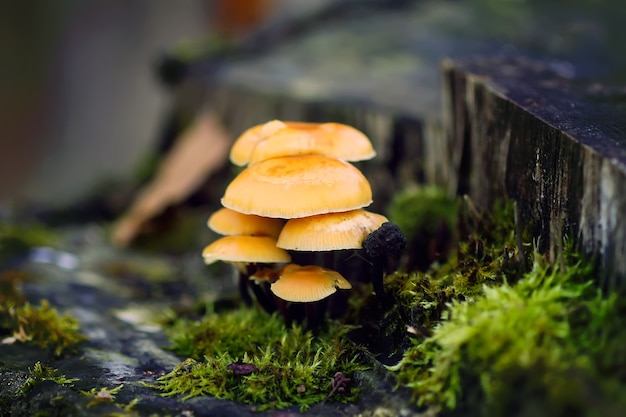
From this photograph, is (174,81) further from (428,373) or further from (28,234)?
(428,373)

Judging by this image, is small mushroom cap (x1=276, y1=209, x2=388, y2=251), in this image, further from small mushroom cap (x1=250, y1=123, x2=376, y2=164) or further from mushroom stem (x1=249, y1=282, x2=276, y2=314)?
mushroom stem (x1=249, y1=282, x2=276, y2=314)

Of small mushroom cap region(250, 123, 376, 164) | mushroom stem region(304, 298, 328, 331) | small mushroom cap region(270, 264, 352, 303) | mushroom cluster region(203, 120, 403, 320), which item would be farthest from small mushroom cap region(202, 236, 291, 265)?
small mushroom cap region(250, 123, 376, 164)

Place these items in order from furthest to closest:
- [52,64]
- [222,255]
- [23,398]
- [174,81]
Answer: [52,64] < [174,81] < [222,255] < [23,398]

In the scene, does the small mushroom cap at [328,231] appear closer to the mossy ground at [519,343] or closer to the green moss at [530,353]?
the mossy ground at [519,343]

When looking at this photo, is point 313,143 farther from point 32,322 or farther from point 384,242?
point 32,322

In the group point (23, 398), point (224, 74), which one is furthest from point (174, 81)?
point (23, 398)
